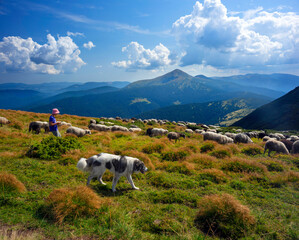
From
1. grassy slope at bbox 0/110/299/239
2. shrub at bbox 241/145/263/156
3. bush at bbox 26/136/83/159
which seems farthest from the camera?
shrub at bbox 241/145/263/156

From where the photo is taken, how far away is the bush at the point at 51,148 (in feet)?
32.0

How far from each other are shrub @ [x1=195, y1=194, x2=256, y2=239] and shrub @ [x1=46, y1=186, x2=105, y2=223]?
3.77 meters


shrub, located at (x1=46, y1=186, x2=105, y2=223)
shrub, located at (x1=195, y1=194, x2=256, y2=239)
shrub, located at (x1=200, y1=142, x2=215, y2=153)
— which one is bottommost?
shrub, located at (x1=200, y1=142, x2=215, y2=153)

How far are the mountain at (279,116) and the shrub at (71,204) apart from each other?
114422 millimetres

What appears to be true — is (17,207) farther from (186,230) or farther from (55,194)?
(186,230)

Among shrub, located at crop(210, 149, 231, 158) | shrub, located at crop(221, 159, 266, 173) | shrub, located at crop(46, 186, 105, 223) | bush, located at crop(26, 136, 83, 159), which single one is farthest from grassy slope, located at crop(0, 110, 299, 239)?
shrub, located at crop(210, 149, 231, 158)

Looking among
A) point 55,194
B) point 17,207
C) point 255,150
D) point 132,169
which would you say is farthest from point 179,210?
point 255,150

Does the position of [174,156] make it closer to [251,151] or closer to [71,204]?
[71,204]

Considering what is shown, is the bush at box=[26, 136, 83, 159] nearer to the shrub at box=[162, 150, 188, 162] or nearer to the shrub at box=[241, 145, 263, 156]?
the shrub at box=[162, 150, 188, 162]

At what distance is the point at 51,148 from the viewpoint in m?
10.3

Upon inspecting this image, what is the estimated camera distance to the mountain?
3679 inches

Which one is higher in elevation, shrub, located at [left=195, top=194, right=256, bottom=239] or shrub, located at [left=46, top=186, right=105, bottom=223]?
shrub, located at [left=46, top=186, right=105, bottom=223]

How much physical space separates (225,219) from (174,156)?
7364 mm

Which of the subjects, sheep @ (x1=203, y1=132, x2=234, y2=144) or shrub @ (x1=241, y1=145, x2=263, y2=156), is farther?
sheep @ (x1=203, y1=132, x2=234, y2=144)
